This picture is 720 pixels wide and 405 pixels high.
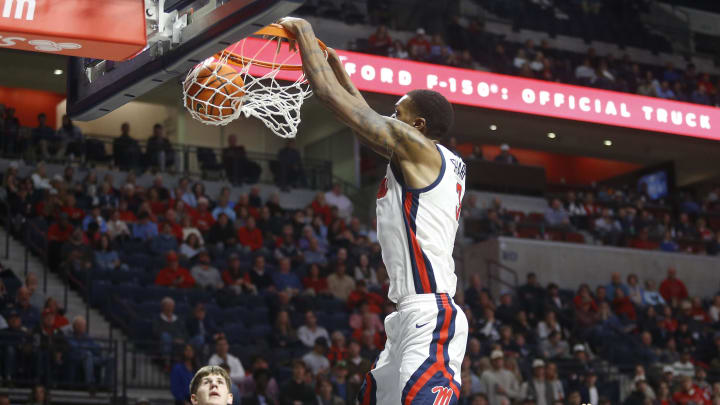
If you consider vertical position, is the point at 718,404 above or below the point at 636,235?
below

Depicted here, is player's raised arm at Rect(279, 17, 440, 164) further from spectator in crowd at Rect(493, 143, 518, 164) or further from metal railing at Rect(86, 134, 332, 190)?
spectator in crowd at Rect(493, 143, 518, 164)

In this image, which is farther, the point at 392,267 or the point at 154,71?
the point at 154,71

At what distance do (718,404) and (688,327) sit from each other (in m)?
3.93

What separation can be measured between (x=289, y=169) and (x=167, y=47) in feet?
47.7

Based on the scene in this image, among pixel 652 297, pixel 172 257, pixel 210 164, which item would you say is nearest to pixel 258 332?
pixel 172 257

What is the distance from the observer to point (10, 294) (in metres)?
12.4

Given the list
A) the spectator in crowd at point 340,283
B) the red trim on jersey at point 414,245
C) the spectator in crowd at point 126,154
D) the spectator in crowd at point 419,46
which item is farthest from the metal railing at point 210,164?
the red trim on jersey at point 414,245

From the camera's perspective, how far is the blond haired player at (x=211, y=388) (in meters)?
5.12

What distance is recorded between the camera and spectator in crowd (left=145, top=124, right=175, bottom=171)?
1792 centimetres

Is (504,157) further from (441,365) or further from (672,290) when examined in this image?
(441,365)

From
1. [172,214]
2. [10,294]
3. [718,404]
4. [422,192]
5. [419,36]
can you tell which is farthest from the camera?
[419,36]

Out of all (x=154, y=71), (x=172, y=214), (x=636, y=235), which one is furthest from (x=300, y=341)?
(x=636, y=235)

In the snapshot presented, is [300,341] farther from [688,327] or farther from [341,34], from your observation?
[341,34]

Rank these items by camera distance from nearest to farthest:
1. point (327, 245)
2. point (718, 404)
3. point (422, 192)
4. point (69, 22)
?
point (422, 192) → point (69, 22) → point (718, 404) → point (327, 245)
